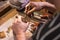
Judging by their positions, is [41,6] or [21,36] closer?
[21,36]

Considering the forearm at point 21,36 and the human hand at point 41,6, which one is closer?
the forearm at point 21,36

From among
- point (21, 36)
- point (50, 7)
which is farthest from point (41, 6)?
point (21, 36)

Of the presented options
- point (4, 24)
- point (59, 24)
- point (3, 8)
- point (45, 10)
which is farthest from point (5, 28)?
point (59, 24)

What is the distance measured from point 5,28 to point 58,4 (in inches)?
13.9

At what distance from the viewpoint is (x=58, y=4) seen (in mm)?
815

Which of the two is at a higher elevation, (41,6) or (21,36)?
(41,6)

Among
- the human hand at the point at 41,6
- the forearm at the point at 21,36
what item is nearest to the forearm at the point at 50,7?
the human hand at the point at 41,6

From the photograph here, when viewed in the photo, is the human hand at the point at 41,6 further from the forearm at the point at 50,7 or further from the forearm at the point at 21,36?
the forearm at the point at 21,36

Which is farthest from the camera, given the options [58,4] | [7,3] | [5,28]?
[7,3]

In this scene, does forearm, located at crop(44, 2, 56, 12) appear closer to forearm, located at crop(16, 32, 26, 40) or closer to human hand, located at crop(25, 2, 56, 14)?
human hand, located at crop(25, 2, 56, 14)

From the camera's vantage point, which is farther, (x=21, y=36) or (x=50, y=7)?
(x=50, y=7)

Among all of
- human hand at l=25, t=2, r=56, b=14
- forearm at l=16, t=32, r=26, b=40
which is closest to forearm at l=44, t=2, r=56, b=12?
human hand at l=25, t=2, r=56, b=14

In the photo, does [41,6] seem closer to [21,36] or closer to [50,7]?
[50,7]

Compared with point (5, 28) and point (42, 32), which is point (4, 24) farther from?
point (42, 32)
